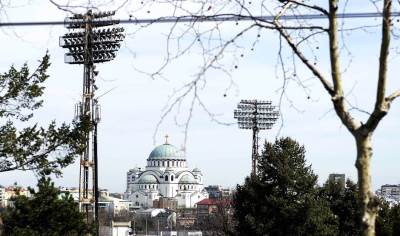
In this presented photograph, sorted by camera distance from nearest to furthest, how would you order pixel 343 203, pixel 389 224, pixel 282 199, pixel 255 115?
pixel 389 224 < pixel 282 199 < pixel 343 203 < pixel 255 115

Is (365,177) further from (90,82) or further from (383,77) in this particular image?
(90,82)

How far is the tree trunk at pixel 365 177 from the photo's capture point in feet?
22.1

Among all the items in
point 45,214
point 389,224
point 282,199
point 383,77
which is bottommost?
point 389,224

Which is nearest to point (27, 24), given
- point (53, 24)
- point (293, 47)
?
point (53, 24)

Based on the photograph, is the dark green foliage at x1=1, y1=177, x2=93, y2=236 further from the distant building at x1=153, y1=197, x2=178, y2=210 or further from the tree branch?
the distant building at x1=153, y1=197, x2=178, y2=210

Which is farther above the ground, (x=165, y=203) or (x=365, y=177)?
(x=165, y=203)

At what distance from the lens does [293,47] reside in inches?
280

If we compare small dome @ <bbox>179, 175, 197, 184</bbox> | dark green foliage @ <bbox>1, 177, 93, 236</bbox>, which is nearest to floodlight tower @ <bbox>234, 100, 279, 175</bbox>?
dark green foliage @ <bbox>1, 177, 93, 236</bbox>

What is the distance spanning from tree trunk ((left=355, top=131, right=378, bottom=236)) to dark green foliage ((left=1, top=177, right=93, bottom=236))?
18916 mm

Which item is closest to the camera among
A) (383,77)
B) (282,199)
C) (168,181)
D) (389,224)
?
(383,77)

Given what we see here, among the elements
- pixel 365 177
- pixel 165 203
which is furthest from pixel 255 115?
pixel 165 203

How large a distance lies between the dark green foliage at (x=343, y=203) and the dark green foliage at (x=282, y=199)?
2.61 m

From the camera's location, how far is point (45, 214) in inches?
988

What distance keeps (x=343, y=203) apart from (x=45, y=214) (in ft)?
77.2
